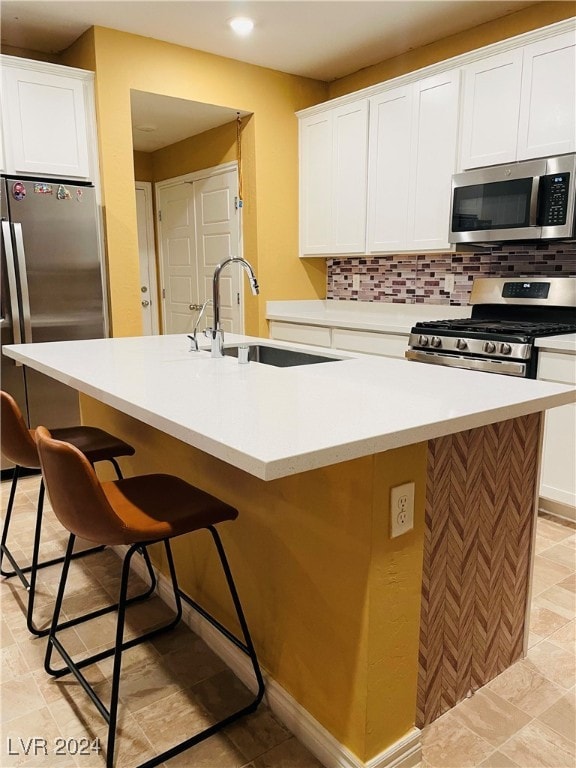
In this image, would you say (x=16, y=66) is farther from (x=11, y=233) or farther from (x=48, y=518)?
(x=48, y=518)

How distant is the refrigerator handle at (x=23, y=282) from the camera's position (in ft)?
11.3

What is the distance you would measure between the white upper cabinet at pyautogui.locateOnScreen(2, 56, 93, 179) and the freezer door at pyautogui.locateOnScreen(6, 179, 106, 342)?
0.18 meters

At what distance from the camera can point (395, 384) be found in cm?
173

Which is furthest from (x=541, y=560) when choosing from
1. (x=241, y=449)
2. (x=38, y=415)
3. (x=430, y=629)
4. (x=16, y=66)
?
(x=16, y=66)

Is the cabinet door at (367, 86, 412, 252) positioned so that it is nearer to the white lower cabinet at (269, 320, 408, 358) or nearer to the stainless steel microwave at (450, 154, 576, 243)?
the stainless steel microwave at (450, 154, 576, 243)

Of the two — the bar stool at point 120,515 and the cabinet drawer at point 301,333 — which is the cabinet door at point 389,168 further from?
the bar stool at point 120,515

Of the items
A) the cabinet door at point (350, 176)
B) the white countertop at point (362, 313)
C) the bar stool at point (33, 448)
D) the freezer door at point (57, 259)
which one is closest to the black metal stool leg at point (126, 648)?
the bar stool at point (33, 448)

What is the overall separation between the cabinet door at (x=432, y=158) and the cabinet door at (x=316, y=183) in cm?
83

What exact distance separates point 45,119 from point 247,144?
154 cm

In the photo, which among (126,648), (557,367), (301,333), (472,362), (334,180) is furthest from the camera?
(301,333)

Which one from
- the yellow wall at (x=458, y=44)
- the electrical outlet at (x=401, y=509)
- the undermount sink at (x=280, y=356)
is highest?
the yellow wall at (x=458, y=44)

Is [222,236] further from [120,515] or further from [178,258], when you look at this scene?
[120,515]

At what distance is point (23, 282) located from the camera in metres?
3.53

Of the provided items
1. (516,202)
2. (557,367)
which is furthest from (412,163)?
(557,367)
